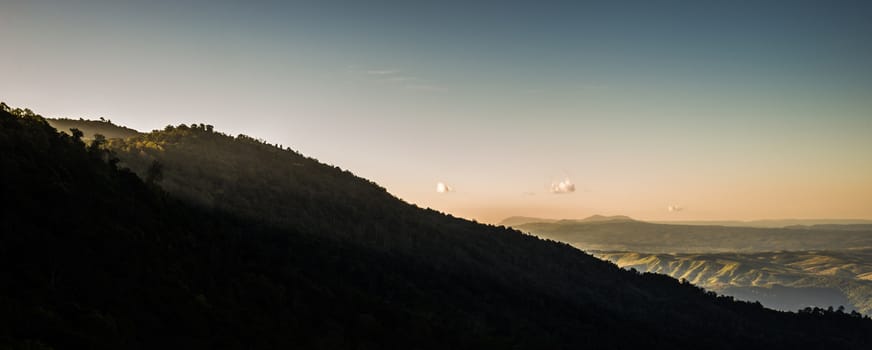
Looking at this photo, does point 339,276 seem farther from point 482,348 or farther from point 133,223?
point 133,223

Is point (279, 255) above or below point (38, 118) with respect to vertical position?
below

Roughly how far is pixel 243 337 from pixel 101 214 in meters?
28.6

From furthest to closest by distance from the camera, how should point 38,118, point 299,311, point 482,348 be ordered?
1. point 482,348
2. point 38,118
3. point 299,311

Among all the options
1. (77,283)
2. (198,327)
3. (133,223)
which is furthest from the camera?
(133,223)

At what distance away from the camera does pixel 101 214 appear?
9288cm

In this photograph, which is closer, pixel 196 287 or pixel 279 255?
pixel 196 287

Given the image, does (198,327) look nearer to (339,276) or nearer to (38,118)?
(38,118)

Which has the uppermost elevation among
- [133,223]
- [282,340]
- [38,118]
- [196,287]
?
[38,118]

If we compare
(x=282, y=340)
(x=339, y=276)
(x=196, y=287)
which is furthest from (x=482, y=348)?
(x=196, y=287)

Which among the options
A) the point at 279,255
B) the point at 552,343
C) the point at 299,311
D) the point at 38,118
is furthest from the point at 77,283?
the point at 552,343

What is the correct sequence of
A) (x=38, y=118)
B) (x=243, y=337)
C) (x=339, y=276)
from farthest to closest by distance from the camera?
1. (x=339, y=276)
2. (x=38, y=118)
3. (x=243, y=337)

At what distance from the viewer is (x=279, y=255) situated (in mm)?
158125

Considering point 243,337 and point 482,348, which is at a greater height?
point 243,337

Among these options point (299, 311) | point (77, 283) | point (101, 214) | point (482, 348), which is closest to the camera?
point (77, 283)
